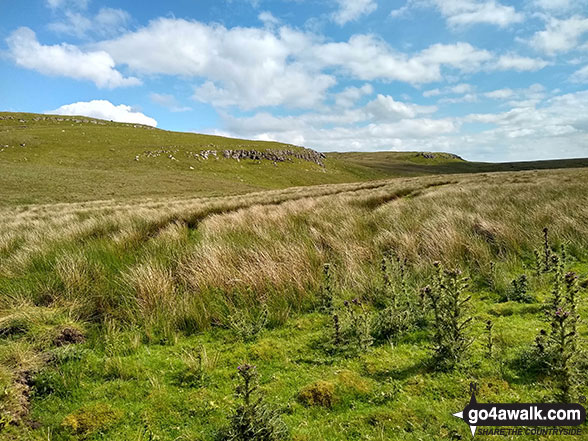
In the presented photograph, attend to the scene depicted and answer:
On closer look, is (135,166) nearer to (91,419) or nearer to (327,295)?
(327,295)

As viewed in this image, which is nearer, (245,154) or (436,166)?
(245,154)

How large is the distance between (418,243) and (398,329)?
2.84 m

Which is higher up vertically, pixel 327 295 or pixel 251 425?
pixel 327 295

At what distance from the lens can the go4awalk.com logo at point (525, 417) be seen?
192 cm

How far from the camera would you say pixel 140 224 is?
9.01 m

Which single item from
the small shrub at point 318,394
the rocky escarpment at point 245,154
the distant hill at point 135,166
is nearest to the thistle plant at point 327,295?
the small shrub at point 318,394

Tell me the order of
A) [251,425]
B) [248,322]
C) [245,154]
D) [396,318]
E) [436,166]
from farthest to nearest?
[436,166] → [245,154] → [248,322] → [396,318] → [251,425]

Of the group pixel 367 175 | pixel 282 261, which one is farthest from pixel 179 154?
pixel 282 261

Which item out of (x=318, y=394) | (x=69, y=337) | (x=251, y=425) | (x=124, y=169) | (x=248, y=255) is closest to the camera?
(x=251, y=425)

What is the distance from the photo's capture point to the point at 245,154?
3418 inches

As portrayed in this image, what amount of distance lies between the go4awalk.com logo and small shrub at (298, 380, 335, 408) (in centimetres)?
87

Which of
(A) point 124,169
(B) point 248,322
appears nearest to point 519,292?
(B) point 248,322

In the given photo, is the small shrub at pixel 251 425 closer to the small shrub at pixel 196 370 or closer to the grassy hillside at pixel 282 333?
the grassy hillside at pixel 282 333

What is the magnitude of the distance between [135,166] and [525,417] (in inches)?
2684
